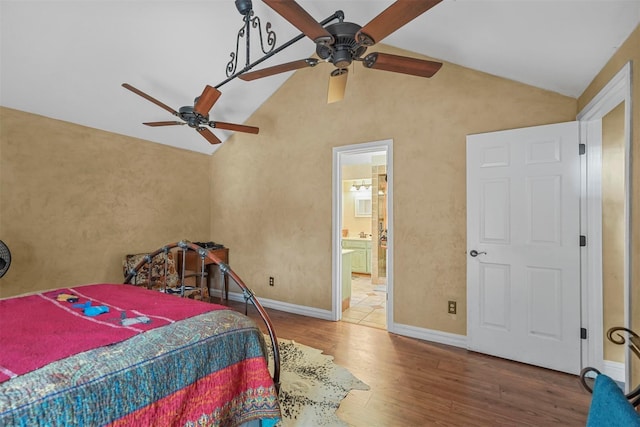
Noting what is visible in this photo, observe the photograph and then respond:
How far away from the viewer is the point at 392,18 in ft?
4.44

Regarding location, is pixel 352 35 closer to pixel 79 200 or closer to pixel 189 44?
pixel 189 44

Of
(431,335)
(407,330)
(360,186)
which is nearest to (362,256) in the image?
(360,186)

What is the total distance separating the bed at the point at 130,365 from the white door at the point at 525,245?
2.19m

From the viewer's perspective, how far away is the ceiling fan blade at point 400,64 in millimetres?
1808

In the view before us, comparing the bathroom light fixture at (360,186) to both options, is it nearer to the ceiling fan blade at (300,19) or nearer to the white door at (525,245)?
the white door at (525,245)

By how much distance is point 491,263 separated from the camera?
2814mm

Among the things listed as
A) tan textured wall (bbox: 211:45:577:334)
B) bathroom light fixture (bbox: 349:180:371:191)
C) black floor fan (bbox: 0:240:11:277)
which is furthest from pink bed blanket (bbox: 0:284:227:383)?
bathroom light fixture (bbox: 349:180:371:191)

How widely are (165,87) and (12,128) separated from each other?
4.77 feet

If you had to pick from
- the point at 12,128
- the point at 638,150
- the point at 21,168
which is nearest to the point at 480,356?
the point at 638,150

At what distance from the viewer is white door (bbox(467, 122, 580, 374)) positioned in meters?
2.50

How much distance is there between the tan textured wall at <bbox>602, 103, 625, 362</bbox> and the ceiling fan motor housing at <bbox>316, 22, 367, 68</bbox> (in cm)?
218

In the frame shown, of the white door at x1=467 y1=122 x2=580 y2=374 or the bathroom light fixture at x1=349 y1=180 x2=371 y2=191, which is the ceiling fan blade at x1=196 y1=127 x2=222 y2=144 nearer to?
the white door at x1=467 y1=122 x2=580 y2=374

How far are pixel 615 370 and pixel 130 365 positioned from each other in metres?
3.38

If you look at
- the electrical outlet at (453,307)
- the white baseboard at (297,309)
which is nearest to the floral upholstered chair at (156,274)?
the white baseboard at (297,309)
